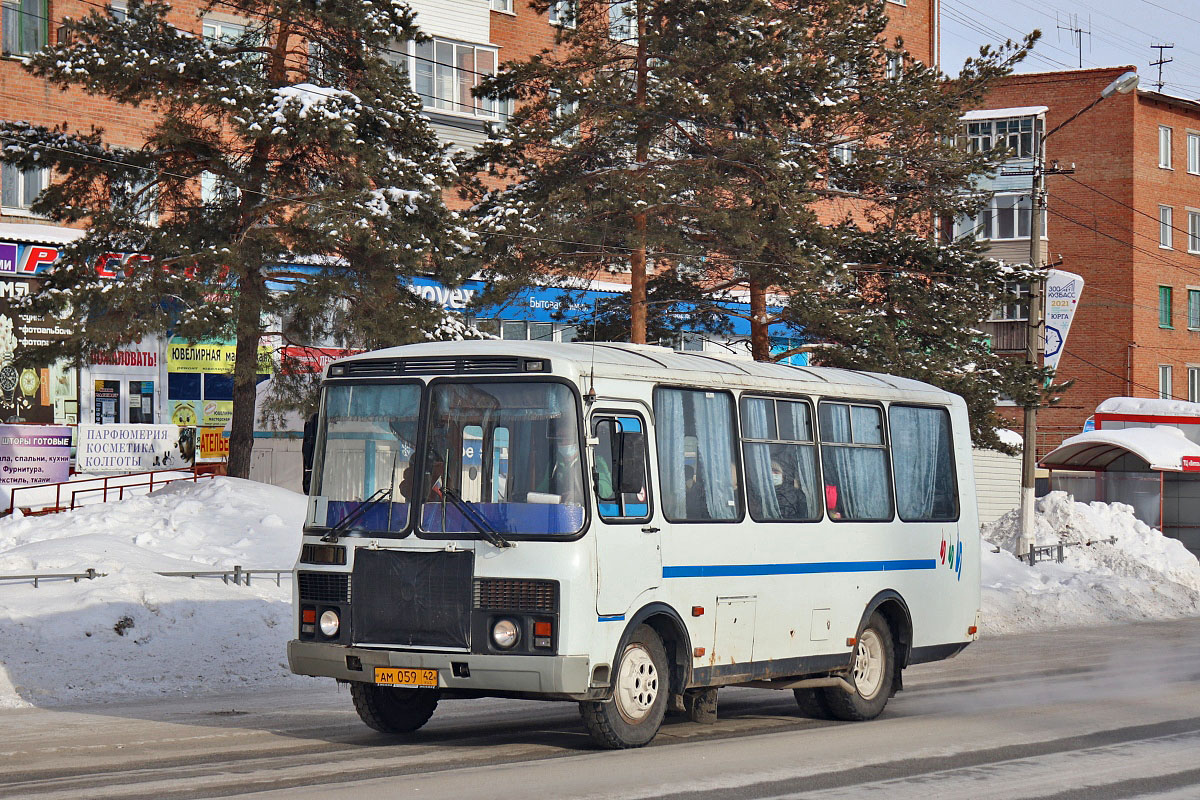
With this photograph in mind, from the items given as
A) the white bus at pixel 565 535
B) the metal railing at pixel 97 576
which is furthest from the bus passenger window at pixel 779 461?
the metal railing at pixel 97 576

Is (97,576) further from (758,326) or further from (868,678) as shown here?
(758,326)

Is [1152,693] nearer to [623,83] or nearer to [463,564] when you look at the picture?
[463,564]

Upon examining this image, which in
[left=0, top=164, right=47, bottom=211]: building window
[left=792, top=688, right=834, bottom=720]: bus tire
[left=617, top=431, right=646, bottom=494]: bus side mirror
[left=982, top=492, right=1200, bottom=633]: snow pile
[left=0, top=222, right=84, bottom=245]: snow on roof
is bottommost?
[left=982, top=492, right=1200, bottom=633]: snow pile

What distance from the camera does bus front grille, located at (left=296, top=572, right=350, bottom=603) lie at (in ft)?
34.6

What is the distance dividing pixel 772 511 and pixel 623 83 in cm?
1816

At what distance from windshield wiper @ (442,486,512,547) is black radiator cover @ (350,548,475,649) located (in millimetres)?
190

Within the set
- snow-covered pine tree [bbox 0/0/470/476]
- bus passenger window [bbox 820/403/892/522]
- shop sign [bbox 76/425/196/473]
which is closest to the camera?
bus passenger window [bbox 820/403/892/522]

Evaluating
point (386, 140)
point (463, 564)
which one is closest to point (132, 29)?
point (386, 140)

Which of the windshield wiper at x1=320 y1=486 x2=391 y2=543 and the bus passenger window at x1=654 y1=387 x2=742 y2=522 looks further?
the bus passenger window at x1=654 y1=387 x2=742 y2=522

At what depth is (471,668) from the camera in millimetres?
10031

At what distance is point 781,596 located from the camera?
12.1m

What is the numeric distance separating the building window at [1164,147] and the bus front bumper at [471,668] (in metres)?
62.9

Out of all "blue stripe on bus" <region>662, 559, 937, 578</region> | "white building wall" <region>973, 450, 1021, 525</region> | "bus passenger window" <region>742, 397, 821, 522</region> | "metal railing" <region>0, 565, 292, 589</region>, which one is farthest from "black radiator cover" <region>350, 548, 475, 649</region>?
"white building wall" <region>973, 450, 1021, 525</region>

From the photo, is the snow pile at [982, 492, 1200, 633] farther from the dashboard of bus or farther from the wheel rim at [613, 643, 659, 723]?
the dashboard of bus
